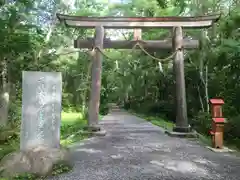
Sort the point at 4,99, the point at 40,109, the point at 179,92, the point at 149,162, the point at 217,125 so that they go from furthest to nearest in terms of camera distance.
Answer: the point at 179,92 < the point at 4,99 < the point at 217,125 < the point at 149,162 < the point at 40,109

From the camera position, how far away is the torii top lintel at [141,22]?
Result: 10086 millimetres

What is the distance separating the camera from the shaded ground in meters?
4.84

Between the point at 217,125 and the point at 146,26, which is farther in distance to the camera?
the point at 146,26

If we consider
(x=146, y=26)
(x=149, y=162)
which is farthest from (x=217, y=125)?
(x=146, y=26)

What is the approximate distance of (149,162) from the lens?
19.0 feet

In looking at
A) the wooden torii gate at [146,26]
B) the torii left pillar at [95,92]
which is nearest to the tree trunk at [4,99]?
the wooden torii gate at [146,26]

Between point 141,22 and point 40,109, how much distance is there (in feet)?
20.5

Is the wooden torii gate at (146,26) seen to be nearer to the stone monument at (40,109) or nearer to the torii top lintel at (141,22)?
the torii top lintel at (141,22)

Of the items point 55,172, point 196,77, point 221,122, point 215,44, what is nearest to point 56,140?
point 55,172

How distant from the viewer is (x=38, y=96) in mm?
5605

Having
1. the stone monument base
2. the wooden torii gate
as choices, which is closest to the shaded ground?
the stone monument base

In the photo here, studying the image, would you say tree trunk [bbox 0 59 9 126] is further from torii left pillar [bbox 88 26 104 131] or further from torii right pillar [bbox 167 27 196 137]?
torii right pillar [bbox 167 27 196 137]

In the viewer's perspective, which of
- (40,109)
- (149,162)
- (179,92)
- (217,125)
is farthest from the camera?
(179,92)

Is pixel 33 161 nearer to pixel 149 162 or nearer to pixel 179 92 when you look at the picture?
pixel 149 162
